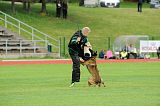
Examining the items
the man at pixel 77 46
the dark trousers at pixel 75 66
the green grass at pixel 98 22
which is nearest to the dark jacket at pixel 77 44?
the man at pixel 77 46

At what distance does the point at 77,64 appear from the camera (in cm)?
1897

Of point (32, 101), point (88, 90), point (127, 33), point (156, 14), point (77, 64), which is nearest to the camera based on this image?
point (32, 101)

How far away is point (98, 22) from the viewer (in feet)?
202

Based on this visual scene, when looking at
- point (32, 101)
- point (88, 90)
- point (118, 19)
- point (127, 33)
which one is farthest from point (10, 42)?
point (32, 101)

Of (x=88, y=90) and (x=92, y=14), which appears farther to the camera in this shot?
(x=92, y=14)

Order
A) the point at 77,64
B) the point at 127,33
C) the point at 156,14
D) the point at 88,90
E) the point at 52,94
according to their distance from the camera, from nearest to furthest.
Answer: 1. the point at 52,94
2. the point at 88,90
3. the point at 77,64
4. the point at 127,33
5. the point at 156,14

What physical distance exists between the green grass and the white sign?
3.81 m

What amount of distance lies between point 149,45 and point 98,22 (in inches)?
616

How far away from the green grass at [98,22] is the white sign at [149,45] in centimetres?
381

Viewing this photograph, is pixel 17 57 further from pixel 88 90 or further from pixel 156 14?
pixel 156 14

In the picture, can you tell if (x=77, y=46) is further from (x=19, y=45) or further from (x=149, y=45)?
(x=149, y=45)

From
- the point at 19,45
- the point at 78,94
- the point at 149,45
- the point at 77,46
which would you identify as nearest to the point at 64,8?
the point at 149,45

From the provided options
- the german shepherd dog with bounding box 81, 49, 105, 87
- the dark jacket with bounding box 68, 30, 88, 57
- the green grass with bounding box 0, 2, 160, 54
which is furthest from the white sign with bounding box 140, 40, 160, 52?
the german shepherd dog with bounding box 81, 49, 105, 87

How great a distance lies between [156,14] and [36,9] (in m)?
14.8
